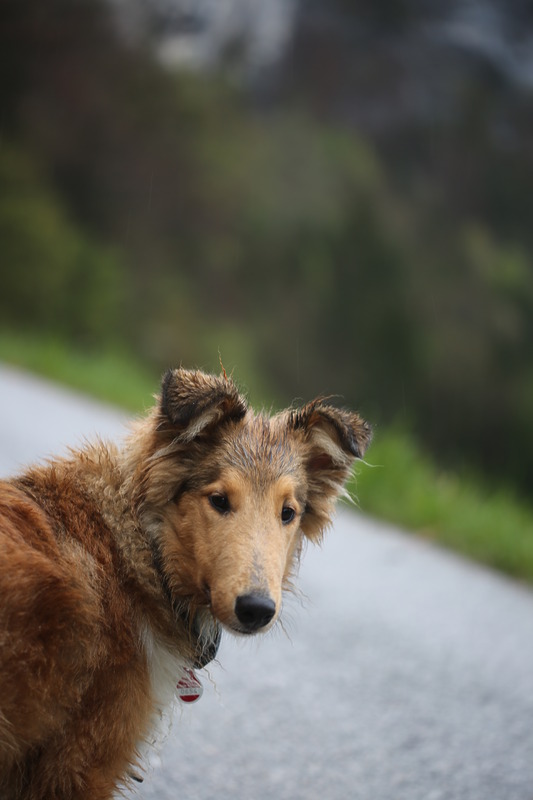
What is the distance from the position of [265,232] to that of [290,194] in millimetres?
1334

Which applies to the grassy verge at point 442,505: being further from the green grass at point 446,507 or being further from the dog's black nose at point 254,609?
Answer: the dog's black nose at point 254,609

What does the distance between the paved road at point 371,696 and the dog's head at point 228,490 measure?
1025 mm

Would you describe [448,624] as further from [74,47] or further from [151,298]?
[74,47]

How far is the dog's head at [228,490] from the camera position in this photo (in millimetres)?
2828

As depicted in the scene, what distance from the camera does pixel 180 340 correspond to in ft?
74.3

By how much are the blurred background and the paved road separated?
40.8ft

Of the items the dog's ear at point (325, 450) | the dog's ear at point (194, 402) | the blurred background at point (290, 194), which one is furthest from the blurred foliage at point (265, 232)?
the dog's ear at point (194, 402)

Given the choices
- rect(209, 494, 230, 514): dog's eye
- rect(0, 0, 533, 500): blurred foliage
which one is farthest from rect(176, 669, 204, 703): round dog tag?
rect(0, 0, 533, 500): blurred foliage

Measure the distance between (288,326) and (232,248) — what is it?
10.9ft

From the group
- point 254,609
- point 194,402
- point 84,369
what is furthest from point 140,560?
point 84,369

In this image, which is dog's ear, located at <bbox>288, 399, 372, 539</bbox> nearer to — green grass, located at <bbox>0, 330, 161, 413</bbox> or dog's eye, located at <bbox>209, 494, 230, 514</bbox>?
dog's eye, located at <bbox>209, 494, 230, 514</bbox>

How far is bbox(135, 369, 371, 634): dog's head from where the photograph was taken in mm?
2828

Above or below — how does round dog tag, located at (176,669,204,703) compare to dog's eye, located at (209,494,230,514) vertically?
below

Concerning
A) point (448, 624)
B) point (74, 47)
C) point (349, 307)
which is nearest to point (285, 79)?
point (74, 47)
